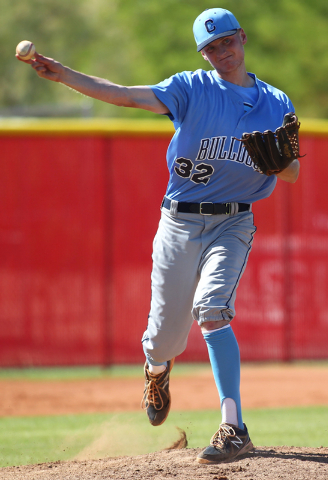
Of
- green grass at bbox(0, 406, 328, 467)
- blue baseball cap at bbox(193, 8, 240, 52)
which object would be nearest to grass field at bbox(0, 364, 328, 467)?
green grass at bbox(0, 406, 328, 467)

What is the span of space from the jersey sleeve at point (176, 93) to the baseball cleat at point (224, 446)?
1507 millimetres

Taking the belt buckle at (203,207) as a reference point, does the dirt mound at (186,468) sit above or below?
below

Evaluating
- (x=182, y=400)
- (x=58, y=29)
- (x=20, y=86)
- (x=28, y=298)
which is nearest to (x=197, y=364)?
(x=182, y=400)

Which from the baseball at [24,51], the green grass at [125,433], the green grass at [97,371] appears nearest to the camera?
the baseball at [24,51]

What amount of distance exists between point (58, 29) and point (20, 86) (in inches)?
115

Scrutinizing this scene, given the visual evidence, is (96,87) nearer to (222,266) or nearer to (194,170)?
(194,170)

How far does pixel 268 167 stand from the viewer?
3.15 metres

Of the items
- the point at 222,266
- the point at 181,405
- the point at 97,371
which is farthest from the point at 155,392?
the point at 97,371

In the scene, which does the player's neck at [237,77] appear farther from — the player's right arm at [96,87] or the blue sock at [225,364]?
the blue sock at [225,364]

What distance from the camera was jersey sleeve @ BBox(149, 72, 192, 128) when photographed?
3.14m

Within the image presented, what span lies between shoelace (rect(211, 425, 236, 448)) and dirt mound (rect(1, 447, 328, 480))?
100mm

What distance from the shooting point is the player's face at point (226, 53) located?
10.7 feet

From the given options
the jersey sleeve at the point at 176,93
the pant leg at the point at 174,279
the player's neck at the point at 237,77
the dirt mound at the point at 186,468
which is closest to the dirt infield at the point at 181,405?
the dirt mound at the point at 186,468

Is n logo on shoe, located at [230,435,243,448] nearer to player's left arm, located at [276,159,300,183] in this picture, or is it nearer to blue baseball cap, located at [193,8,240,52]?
player's left arm, located at [276,159,300,183]
